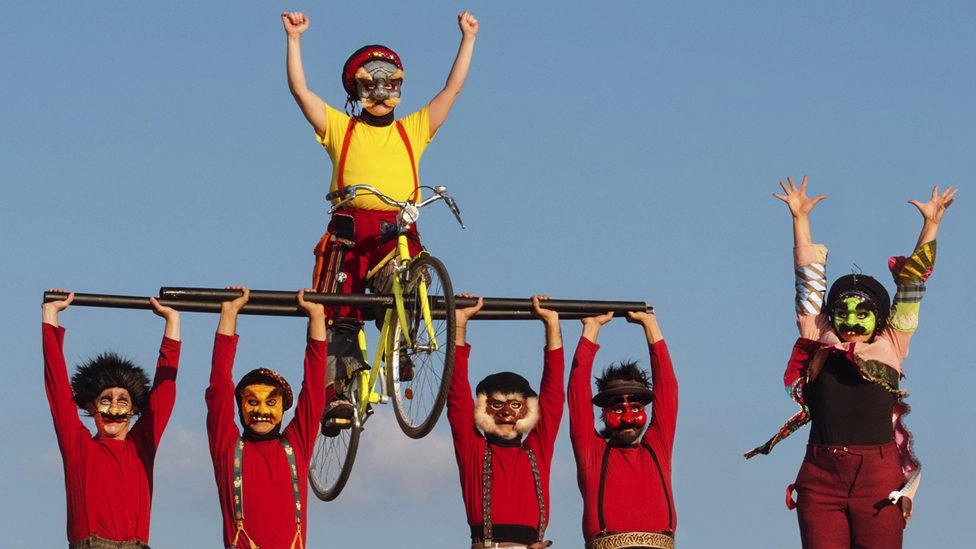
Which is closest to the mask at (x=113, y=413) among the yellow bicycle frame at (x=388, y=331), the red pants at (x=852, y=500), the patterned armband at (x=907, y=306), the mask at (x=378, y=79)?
the yellow bicycle frame at (x=388, y=331)

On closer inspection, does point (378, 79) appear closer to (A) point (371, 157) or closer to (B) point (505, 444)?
(A) point (371, 157)

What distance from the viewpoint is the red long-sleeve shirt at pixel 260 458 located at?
1581cm

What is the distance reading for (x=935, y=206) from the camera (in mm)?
16703

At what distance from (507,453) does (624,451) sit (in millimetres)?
884

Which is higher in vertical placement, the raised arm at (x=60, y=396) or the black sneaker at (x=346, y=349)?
the black sneaker at (x=346, y=349)

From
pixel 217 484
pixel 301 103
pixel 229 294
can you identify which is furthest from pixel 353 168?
pixel 217 484

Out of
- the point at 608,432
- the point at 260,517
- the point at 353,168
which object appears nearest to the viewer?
the point at 260,517

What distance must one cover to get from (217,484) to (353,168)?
328 cm

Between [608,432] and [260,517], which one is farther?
[608,432]

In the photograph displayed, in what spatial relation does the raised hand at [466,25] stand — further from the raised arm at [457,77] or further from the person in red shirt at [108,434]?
the person in red shirt at [108,434]

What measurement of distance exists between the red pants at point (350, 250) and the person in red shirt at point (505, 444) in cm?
125

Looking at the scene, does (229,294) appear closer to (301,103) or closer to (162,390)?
(162,390)

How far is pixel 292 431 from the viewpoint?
16203 mm

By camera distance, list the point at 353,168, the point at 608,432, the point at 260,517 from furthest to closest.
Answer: the point at 353,168
the point at 608,432
the point at 260,517
